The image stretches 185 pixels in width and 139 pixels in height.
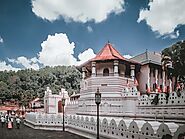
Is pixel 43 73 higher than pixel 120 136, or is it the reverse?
pixel 43 73

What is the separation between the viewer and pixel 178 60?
348 inches

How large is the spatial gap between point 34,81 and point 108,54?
4.29m

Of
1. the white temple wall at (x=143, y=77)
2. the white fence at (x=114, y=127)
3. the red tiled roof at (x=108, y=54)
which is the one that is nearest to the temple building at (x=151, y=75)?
the white temple wall at (x=143, y=77)

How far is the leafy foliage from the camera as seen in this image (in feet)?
34.4

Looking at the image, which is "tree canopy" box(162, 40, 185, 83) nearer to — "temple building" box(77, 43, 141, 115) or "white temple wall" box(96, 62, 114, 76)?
"temple building" box(77, 43, 141, 115)

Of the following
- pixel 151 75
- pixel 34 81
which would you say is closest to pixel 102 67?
pixel 151 75

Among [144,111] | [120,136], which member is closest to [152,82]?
[144,111]

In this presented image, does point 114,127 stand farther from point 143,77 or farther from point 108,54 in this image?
point 143,77

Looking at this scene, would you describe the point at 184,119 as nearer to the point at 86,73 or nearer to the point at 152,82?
the point at 152,82

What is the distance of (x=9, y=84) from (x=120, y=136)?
6.54m

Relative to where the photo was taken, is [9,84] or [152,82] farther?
[152,82]

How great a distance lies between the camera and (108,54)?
→ 13.5 m

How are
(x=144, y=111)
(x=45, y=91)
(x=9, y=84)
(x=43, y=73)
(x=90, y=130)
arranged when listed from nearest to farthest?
(x=90, y=130), (x=144, y=111), (x=9, y=84), (x=43, y=73), (x=45, y=91)

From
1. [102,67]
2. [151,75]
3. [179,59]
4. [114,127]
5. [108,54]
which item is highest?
[108,54]
